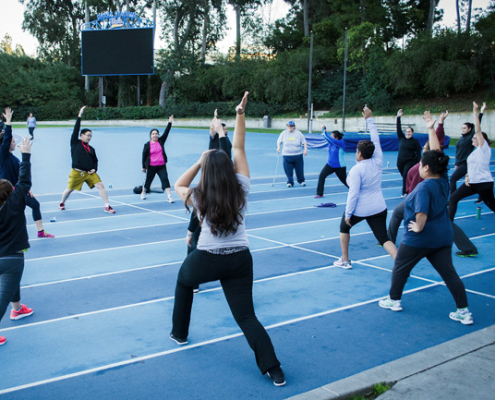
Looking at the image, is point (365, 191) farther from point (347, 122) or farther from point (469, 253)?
point (347, 122)

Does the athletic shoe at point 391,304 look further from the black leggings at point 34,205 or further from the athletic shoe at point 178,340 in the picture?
the black leggings at point 34,205

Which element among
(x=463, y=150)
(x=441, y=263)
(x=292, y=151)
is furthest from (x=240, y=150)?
(x=292, y=151)

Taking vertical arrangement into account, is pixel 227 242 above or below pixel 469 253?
above

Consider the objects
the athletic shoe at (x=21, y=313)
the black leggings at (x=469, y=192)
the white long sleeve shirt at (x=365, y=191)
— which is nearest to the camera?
the athletic shoe at (x=21, y=313)

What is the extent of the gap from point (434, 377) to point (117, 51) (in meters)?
56.3

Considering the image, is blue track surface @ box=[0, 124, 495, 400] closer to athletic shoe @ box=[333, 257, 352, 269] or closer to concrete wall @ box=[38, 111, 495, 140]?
athletic shoe @ box=[333, 257, 352, 269]

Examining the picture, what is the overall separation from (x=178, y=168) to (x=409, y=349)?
15892 mm

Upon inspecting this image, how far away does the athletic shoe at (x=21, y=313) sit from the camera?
17.8 feet

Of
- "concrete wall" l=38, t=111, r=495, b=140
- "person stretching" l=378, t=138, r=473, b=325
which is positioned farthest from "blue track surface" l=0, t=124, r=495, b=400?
"concrete wall" l=38, t=111, r=495, b=140

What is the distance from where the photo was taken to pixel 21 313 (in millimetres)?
5480

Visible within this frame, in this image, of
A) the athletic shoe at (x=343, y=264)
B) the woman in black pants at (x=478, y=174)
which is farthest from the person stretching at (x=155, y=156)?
the woman in black pants at (x=478, y=174)

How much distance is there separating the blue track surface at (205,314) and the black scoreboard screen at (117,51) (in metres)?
47.5

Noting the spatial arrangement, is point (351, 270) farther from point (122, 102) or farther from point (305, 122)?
point (122, 102)

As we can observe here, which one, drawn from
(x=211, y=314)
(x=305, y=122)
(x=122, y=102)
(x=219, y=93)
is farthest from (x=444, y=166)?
(x=122, y=102)
